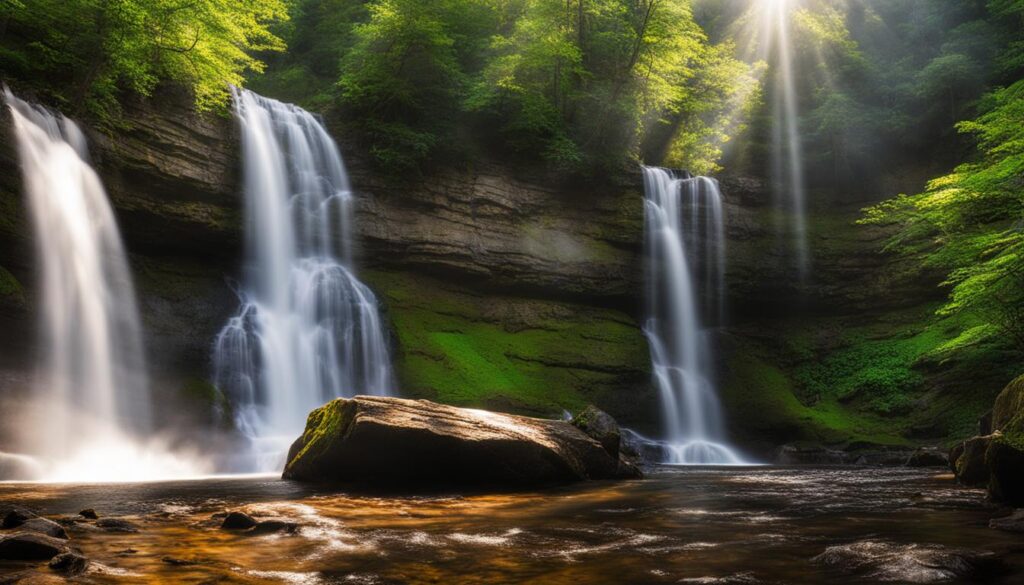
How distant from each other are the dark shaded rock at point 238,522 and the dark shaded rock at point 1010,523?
6031 millimetres

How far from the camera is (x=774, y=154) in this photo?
2938cm

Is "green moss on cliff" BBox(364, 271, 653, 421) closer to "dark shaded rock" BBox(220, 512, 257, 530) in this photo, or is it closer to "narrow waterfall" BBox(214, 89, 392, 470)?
"narrow waterfall" BBox(214, 89, 392, 470)

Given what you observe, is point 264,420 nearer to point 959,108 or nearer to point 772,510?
point 772,510

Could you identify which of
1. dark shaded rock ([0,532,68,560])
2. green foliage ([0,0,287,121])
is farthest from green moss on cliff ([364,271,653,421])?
dark shaded rock ([0,532,68,560])

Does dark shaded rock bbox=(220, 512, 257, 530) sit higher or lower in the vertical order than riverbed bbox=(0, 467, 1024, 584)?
higher

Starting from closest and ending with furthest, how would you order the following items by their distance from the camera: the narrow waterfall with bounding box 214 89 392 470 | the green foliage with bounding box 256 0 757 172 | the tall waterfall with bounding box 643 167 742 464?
the narrow waterfall with bounding box 214 89 392 470
the green foliage with bounding box 256 0 757 172
the tall waterfall with bounding box 643 167 742 464

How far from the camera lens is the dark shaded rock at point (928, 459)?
15.3 meters

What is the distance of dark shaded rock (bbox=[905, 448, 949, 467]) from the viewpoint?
602 inches

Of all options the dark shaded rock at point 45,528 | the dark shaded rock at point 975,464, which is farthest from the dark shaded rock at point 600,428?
the dark shaded rock at point 45,528

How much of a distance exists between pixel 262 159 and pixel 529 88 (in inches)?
401

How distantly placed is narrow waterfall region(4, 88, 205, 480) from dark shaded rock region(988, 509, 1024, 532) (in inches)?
496

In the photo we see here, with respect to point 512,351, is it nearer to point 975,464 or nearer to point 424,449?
point 424,449

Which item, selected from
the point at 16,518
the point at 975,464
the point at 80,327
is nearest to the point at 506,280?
the point at 80,327

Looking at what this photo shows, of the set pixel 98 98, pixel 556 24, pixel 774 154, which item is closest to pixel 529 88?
pixel 556 24
